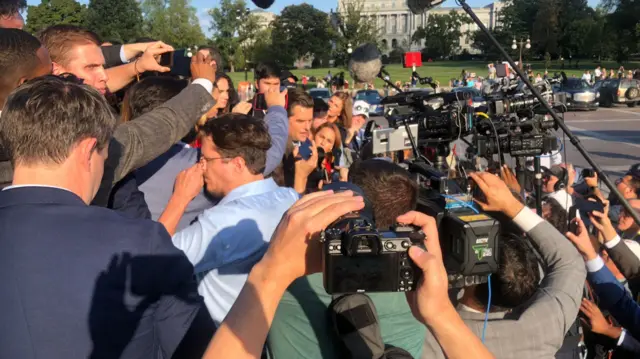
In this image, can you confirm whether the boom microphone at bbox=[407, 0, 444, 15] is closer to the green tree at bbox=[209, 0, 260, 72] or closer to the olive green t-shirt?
the olive green t-shirt

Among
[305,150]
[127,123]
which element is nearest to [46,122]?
[127,123]

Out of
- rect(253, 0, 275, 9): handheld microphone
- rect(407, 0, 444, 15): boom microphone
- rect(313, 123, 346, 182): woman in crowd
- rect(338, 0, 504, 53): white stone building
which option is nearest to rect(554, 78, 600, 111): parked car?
rect(313, 123, 346, 182): woman in crowd

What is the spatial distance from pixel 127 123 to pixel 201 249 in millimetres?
591

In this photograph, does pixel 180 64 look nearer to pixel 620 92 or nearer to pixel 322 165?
pixel 322 165

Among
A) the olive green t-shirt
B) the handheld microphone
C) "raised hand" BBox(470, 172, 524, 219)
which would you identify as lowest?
the olive green t-shirt

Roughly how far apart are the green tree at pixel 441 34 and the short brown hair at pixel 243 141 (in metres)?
77.8

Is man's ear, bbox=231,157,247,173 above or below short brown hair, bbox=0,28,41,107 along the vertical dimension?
below

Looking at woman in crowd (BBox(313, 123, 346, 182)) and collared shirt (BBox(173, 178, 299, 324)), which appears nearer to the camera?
collared shirt (BBox(173, 178, 299, 324))

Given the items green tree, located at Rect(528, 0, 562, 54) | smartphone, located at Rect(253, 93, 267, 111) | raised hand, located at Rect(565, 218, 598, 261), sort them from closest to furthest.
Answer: raised hand, located at Rect(565, 218, 598, 261) → smartphone, located at Rect(253, 93, 267, 111) → green tree, located at Rect(528, 0, 562, 54)

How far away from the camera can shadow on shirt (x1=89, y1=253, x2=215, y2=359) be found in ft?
4.67

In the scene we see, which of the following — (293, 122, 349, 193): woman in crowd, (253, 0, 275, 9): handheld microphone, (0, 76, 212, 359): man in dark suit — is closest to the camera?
(0, 76, 212, 359): man in dark suit

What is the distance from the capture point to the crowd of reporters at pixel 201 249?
125cm

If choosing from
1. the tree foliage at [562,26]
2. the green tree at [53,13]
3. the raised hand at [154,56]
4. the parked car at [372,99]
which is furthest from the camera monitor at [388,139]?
the tree foliage at [562,26]

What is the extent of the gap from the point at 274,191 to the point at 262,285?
1250mm
